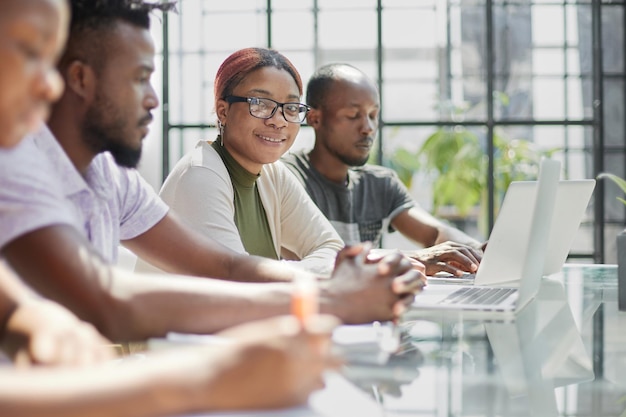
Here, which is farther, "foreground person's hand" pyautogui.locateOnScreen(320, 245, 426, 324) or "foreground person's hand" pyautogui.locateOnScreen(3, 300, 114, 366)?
"foreground person's hand" pyautogui.locateOnScreen(320, 245, 426, 324)

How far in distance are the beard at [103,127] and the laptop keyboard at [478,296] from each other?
2.15 feet

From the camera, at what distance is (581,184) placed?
2.06 metres

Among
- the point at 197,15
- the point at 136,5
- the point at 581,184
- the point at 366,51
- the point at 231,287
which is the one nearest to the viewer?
the point at 231,287

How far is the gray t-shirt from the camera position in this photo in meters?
3.24

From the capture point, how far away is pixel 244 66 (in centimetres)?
245

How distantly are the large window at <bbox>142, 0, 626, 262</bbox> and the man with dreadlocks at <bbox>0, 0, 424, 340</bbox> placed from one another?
3571 millimetres

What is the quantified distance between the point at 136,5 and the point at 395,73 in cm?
603

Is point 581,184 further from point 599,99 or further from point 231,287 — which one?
point 599,99

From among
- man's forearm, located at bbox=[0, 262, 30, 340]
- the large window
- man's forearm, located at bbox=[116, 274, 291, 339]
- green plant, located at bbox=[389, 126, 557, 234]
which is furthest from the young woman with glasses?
green plant, located at bbox=[389, 126, 557, 234]

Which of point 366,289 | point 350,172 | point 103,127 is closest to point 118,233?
point 103,127

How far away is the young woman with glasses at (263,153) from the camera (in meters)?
2.40

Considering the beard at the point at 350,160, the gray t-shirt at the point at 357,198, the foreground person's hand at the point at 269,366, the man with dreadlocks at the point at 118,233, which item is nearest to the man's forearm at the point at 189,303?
the man with dreadlocks at the point at 118,233

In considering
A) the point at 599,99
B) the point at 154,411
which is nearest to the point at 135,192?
the point at 154,411

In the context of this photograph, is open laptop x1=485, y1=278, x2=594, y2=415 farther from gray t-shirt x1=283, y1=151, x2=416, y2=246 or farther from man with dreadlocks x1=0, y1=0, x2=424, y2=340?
gray t-shirt x1=283, y1=151, x2=416, y2=246
